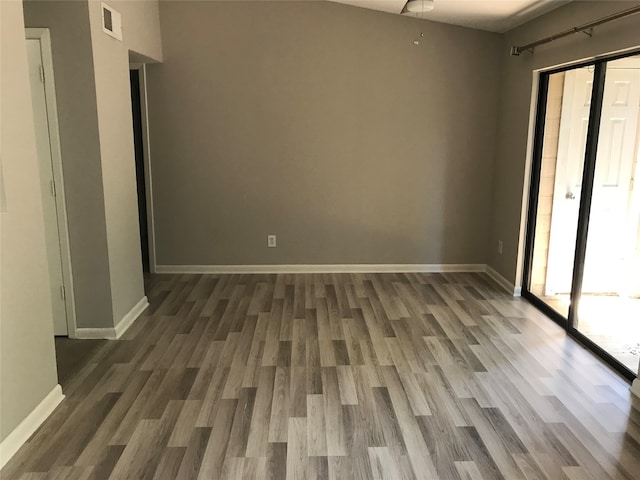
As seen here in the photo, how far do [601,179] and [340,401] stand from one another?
2597 mm

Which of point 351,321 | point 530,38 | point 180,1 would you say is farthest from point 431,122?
point 180,1

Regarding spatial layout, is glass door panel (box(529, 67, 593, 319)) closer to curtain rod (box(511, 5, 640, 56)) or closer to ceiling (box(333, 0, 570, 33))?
curtain rod (box(511, 5, 640, 56))

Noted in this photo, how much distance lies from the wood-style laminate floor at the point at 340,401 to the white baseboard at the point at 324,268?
0.93 m

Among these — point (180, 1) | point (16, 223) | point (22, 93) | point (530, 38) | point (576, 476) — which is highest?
point (180, 1)

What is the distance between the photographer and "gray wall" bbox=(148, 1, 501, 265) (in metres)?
4.78

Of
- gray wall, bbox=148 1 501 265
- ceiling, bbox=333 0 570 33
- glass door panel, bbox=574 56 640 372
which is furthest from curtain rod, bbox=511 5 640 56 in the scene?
gray wall, bbox=148 1 501 265

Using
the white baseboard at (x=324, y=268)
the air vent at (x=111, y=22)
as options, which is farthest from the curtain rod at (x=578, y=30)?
the air vent at (x=111, y=22)

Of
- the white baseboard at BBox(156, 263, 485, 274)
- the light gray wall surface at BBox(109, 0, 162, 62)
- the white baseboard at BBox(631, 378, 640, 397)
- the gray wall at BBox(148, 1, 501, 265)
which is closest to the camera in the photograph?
the white baseboard at BBox(631, 378, 640, 397)

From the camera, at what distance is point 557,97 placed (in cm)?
412

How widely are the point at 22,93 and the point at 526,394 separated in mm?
3050

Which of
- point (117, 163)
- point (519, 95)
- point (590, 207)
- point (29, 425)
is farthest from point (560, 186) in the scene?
point (29, 425)

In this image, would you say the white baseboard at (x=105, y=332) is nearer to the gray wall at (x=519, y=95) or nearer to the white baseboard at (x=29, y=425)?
the white baseboard at (x=29, y=425)

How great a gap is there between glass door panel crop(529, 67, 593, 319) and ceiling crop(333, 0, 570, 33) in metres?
0.55

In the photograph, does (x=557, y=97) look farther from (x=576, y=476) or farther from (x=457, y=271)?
(x=576, y=476)
